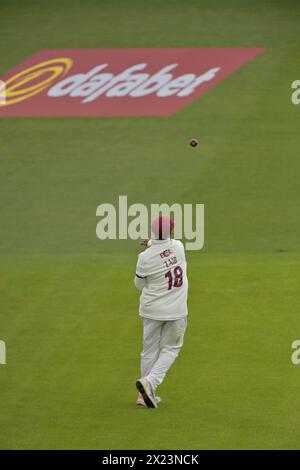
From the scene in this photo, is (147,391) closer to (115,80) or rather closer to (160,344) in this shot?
(160,344)

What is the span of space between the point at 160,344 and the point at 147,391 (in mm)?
635

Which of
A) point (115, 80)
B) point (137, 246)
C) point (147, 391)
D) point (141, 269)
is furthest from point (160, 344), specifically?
point (115, 80)

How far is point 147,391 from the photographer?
12.9m

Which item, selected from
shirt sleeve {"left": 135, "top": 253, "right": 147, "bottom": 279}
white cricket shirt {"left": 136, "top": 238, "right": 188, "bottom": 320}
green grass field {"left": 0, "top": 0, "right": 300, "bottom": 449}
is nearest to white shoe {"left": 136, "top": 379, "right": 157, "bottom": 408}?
green grass field {"left": 0, "top": 0, "right": 300, "bottom": 449}

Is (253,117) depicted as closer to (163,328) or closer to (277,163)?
(277,163)

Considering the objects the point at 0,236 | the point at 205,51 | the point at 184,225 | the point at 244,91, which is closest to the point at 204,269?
the point at 184,225

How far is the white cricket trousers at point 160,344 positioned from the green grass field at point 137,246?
47cm

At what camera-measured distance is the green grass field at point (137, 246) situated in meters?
13.0

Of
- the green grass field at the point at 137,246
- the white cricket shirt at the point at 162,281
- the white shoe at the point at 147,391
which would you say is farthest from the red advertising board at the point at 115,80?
the white shoe at the point at 147,391

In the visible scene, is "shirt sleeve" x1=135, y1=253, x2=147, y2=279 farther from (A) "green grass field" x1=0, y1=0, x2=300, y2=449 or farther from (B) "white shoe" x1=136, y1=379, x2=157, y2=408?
(A) "green grass field" x1=0, y1=0, x2=300, y2=449

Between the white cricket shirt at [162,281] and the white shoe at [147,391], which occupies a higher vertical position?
the white cricket shirt at [162,281]

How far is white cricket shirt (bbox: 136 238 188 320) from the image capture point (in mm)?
13094

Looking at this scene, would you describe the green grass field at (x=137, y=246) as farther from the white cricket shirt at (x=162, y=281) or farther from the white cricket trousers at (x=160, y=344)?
the white cricket shirt at (x=162, y=281)

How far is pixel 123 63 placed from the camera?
27.4 m
